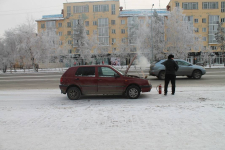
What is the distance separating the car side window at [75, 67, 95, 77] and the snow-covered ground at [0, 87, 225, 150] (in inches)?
81.1

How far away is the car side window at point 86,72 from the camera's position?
8961mm

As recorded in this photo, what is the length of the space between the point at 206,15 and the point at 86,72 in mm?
62515

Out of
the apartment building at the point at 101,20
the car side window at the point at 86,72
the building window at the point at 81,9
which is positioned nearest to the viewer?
the car side window at the point at 86,72

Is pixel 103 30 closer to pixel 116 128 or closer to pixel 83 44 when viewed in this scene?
pixel 83 44

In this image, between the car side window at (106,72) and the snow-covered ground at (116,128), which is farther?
the car side window at (106,72)

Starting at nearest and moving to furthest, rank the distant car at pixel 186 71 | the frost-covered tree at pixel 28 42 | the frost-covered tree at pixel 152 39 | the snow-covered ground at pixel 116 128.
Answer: the snow-covered ground at pixel 116 128
the distant car at pixel 186 71
the frost-covered tree at pixel 28 42
the frost-covered tree at pixel 152 39

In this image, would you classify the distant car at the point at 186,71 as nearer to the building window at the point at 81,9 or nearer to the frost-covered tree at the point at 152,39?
the frost-covered tree at the point at 152,39

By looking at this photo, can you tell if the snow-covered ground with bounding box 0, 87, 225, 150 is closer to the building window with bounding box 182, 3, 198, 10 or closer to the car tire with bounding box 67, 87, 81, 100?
the car tire with bounding box 67, 87, 81, 100

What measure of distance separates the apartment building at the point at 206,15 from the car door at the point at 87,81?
56.7 metres

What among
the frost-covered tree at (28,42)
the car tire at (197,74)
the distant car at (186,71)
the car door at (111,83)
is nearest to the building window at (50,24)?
the frost-covered tree at (28,42)

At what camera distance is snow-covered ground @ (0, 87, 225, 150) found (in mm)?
4062

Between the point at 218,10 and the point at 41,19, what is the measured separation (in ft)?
178

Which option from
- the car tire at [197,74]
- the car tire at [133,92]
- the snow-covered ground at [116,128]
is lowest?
the snow-covered ground at [116,128]

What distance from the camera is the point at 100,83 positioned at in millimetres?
8820
